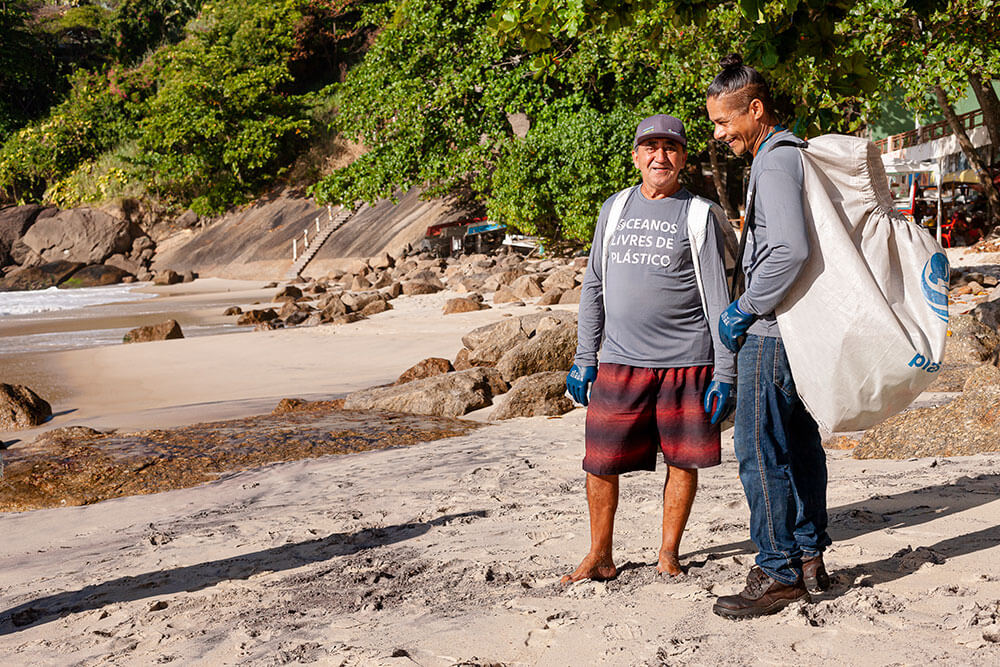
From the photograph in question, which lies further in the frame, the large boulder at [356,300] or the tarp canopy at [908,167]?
the tarp canopy at [908,167]

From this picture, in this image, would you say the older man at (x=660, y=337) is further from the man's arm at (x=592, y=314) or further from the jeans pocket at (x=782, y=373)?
the jeans pocket at (x=782, y=373)

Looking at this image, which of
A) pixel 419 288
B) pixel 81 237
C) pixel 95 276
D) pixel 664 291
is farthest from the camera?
pixel 81 237

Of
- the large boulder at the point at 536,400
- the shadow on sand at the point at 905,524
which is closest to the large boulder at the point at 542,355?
the large boulder at the point at 536,400

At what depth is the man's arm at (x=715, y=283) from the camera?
2.97m

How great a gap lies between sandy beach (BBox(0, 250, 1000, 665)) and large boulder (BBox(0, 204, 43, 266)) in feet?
115

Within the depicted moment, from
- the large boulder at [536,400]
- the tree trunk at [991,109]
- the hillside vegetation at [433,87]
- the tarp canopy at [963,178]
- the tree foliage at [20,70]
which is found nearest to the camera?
the hillside vegetation at [433,87]

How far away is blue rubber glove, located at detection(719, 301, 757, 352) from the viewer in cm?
274

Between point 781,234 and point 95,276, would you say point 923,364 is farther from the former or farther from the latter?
point 95,276

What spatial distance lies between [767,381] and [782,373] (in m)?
0.05

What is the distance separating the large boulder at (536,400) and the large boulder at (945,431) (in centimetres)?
285

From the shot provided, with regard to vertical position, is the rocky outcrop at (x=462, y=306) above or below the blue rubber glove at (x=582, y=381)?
below

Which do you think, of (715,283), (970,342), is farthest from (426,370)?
(715,283)

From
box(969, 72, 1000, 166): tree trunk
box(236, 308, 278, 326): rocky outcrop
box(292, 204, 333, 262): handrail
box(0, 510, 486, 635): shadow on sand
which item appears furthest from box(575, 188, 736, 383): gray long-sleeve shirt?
box(292, 204, 333, 262): handrail

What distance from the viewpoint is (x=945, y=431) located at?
5.00 metres
